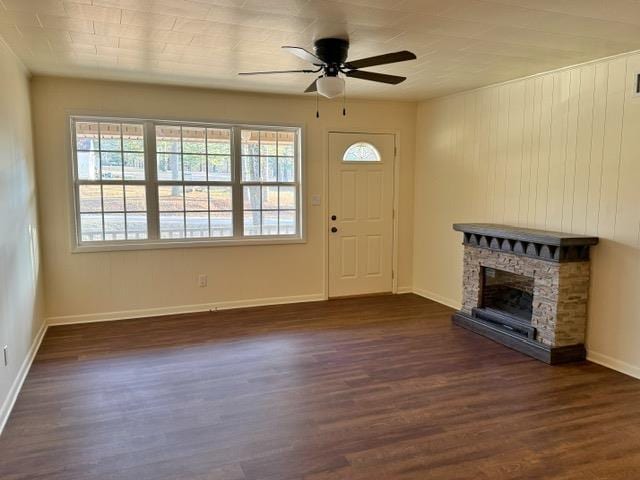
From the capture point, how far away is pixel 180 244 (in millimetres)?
5133

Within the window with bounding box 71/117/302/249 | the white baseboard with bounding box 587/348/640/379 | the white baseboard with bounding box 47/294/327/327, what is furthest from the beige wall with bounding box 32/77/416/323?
the white baseboard with bounding box 587/348/640/379

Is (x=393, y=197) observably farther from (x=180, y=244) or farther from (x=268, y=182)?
(x=180, y=244)

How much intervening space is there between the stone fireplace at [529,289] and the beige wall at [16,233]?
3.83m

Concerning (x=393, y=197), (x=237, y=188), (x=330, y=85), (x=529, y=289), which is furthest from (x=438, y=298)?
(x=330, y=85)

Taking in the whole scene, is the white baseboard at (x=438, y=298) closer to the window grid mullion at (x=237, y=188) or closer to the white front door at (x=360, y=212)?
the white front door at (x=360, y=212)

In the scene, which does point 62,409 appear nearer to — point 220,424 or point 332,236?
point 220,424

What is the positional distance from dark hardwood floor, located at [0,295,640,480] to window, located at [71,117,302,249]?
1.15 metres

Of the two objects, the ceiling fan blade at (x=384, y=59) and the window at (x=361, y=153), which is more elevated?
the ceiling fan blade at (x=384, y=59)

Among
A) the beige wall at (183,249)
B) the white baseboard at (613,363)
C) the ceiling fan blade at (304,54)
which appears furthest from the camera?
the beige wall at (183,249)

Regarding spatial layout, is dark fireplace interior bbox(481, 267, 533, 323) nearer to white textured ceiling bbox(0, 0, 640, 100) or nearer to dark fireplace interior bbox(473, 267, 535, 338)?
dark fireplace interior bbox(473, 267, 535, 338)

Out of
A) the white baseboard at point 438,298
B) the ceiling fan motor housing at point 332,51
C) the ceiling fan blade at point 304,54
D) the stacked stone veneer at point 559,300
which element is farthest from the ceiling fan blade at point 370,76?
the white baseboard at point 438,298

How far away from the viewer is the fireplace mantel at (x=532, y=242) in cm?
371

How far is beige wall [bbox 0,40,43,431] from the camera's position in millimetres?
3076

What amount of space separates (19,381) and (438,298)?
434 centimetres
